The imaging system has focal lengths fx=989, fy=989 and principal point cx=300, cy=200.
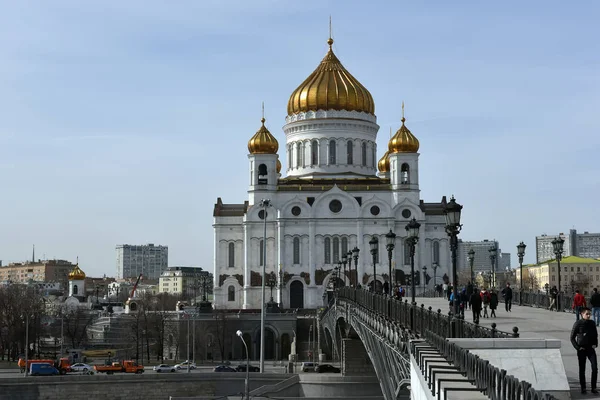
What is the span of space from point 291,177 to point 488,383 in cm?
7055

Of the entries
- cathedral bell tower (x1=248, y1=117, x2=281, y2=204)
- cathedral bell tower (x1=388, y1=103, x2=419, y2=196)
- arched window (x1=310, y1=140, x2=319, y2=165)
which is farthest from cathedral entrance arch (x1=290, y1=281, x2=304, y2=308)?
cathedral bell tower (x1=388, y1=103, x2=419, y2=196)

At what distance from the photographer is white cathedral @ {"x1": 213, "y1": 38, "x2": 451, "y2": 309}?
75000mm

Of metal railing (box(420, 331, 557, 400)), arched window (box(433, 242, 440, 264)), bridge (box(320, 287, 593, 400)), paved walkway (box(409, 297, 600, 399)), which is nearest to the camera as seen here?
metal railing (box(420, 331, 557, 400))

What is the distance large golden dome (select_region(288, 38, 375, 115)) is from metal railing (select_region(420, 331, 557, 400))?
65.7 metres

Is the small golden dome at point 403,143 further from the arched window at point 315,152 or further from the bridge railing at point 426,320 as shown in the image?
the bridge railing at point 426,320

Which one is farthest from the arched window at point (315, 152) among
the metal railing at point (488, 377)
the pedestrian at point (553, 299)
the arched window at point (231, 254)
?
the metal railing at point (488, 377)

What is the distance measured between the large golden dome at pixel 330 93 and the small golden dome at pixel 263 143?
3.94m

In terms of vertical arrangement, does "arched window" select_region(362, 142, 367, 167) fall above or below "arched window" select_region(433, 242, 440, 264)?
above

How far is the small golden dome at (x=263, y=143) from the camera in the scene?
251 ft

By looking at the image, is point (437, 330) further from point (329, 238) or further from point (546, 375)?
point (329, 238)

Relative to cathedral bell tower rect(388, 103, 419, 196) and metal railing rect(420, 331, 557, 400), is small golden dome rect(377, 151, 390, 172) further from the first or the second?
metal railing rect(420, 331, 557, 400)

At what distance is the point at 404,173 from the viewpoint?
3014 inches

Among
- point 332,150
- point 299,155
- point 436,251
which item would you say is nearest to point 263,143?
point 299,155

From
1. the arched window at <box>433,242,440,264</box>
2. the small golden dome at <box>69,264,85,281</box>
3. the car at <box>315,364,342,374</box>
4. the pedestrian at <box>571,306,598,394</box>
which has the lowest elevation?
the car at <box>315,364,342,374</box>
